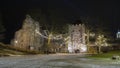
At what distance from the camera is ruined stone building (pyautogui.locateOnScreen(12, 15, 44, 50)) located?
70.4 metres

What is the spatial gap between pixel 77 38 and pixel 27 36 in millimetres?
13792

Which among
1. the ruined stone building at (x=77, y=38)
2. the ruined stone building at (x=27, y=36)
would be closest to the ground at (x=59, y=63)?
the ruined stone building at (x=27, y=36)

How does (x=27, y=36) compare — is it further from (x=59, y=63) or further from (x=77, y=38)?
(x=59, y=63)

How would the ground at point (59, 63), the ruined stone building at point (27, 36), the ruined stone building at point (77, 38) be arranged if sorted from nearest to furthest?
the ground at point (59, 63), the ruined stone building at point (77, 38), the ruined stone building at point (27, 36)

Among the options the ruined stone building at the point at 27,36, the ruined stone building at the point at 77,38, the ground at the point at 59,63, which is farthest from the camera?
the ruined stone building at the point at 27,36

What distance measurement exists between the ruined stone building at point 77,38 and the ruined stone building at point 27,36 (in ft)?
32.3

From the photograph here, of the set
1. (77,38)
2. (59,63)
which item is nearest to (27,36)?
(77,38)

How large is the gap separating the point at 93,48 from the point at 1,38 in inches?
1053

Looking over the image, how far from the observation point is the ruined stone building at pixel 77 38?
6938cm

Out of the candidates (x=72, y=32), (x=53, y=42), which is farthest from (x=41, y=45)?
(x=72, y=32)

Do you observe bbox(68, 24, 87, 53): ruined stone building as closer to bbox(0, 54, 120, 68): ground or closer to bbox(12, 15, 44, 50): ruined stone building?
bbox(12, 15, 44, 50): ruined stone building

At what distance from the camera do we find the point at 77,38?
69.8 m

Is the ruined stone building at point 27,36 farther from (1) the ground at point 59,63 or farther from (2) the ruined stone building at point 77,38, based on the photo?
(1) the ground at point 59,63

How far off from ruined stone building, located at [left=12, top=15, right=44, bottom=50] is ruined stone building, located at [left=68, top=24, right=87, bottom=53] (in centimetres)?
986
